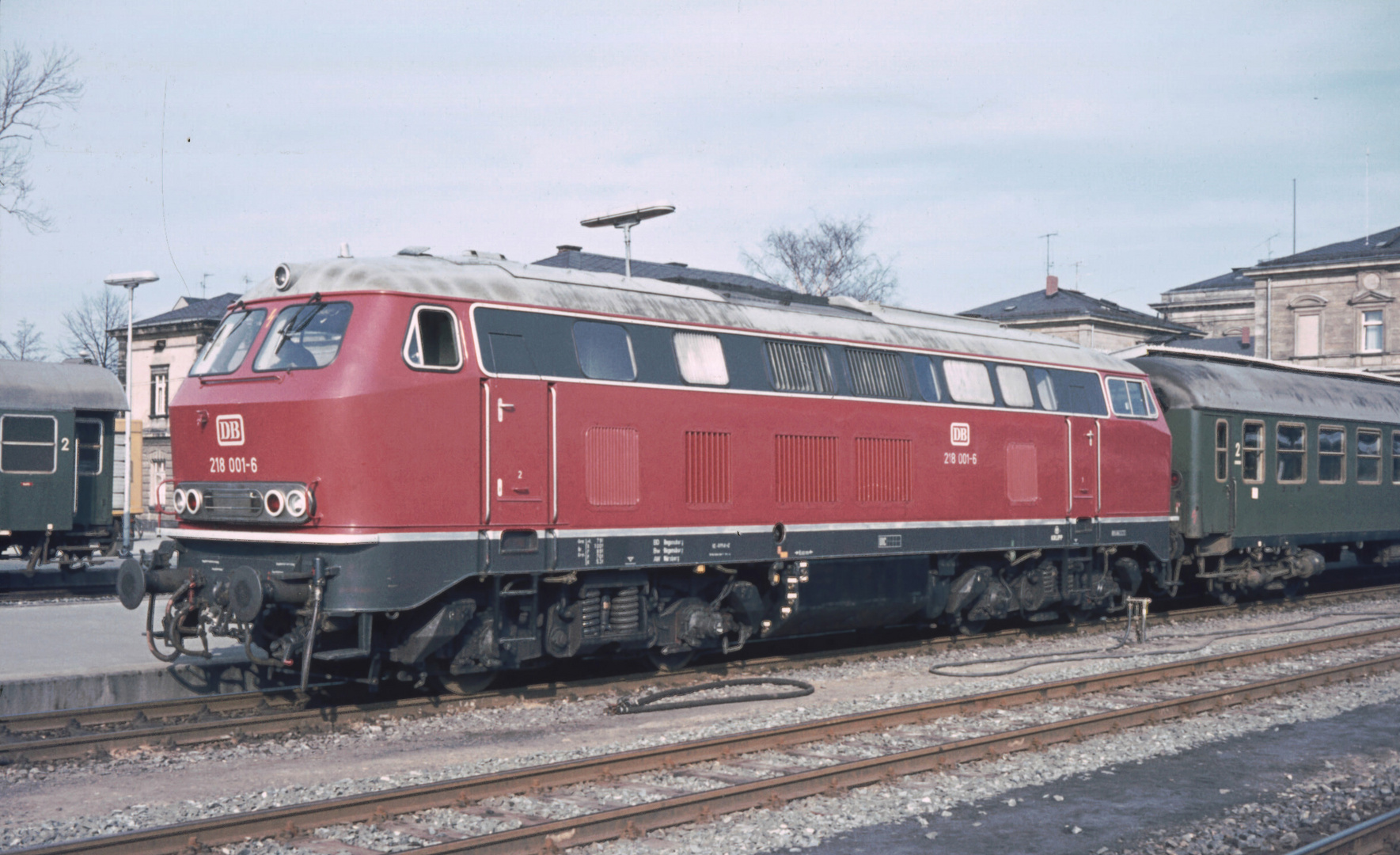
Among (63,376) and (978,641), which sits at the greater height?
(63,376)

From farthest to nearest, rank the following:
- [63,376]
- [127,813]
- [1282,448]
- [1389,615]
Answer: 1. [63,376]
2. [1282,448]
3. [1389,615]
4. [127,813]

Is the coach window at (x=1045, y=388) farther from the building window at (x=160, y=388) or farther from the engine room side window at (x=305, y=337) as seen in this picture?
the building window at (x=160, y=388)

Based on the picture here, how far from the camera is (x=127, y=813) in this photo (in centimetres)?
822

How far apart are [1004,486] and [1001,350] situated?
1838 millimetres

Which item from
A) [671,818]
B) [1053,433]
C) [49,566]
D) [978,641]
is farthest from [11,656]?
[49,566]

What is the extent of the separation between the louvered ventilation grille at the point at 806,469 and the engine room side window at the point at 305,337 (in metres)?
5.08

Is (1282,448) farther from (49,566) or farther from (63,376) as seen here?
(49,566)

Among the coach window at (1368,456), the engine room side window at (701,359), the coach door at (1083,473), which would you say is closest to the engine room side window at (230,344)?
the engine room side window at (701,359)

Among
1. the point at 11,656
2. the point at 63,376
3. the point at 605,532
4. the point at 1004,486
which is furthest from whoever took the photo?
the point at 63,376

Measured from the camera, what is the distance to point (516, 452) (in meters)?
11.7

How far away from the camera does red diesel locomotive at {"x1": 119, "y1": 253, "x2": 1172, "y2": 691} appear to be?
10.9 meters

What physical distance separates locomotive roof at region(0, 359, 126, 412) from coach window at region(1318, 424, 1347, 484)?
2306cm

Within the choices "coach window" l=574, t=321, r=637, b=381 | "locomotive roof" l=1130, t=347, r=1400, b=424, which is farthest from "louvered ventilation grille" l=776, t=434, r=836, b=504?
"locomotive roof" l=1130, t=347, r=1400, b=424

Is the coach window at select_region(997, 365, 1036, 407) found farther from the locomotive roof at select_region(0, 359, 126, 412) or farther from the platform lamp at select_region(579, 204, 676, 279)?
the locomotive roof at select_region(0, 359, 126, 412)
